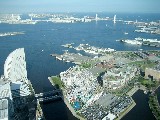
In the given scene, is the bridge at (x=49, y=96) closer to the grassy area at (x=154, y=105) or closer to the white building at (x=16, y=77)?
the white building at (x=16, y=77)

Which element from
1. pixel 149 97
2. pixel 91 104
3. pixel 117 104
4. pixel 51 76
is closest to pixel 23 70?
pixel 51 76

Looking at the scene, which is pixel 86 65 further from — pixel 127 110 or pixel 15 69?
pixel 127 110

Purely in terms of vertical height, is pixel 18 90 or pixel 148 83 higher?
pixel 18 90

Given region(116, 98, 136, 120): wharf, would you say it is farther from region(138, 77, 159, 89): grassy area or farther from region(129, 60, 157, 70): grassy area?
region(129, 60, 157, 70): grassy area

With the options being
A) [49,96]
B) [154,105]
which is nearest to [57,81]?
[49,96]

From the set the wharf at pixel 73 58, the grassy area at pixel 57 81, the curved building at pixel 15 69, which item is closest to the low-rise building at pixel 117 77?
the grassy area at pixel 57 81

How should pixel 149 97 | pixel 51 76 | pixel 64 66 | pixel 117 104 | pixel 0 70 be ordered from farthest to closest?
pixel 64 66 < pixel 0 70 < pixel 51 76 < pixel 149 97 < pixel 117 104

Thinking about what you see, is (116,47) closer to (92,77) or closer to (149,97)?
(92,77)
